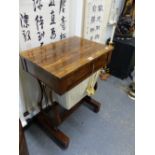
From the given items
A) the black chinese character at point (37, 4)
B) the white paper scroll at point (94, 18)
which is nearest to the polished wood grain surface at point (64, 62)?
the black chinese character at point (37, 4)

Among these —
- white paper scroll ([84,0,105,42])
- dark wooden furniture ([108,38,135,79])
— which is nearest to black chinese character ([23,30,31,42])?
white paper scroll ([84,0,105,42])

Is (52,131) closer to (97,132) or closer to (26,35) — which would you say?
(97,132)

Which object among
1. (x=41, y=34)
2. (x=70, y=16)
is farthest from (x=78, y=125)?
(x=70, y=16)

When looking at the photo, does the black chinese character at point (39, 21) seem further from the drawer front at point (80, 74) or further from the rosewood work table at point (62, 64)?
the drawer front at point (80, 74)

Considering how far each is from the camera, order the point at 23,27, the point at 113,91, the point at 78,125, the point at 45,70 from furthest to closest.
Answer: the point at 113,91 < the point at 78,125 < the point at 23,27 < the point at 45,70

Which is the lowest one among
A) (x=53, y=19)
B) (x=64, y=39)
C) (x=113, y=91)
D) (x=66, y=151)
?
(x=66, y=151)

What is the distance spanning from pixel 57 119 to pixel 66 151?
0.94 ft

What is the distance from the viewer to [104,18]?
1904 mm

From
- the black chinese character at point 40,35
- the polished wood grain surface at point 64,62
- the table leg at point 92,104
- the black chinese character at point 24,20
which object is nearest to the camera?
the polished wood grain surface at point 64,62

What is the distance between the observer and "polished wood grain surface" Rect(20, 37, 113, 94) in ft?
3.06

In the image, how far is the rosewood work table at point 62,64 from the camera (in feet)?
3.08

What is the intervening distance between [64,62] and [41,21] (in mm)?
446

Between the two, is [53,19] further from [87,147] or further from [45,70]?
[87,147]

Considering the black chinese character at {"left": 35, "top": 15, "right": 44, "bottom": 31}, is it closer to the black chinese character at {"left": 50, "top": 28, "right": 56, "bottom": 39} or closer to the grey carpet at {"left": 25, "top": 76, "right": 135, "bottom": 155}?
the black chinese character at {"left": 50, "top": 28, "right": 56, "bottom": 39}
